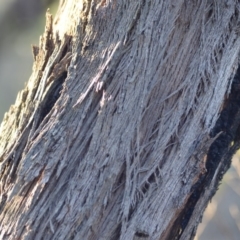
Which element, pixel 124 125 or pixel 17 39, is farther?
pixel 17 39

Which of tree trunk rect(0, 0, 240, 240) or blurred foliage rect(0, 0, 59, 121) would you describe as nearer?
tree trunk rect(0, 0, 240, 240)

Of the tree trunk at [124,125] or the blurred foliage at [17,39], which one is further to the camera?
the blurred foliage at [17,39]

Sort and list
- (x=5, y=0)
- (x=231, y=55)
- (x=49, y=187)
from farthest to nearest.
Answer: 1. (x=5, y=0)
2. (x=231, y=55)
3. (x=49, y=187)

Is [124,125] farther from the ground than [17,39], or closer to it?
closer to it

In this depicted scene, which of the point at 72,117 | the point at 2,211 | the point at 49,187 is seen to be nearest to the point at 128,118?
the point at 72,117

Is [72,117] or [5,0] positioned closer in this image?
[72,117]

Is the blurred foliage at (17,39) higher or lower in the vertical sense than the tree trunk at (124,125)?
higher

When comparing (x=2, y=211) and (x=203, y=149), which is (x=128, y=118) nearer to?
(x=203, y=149)

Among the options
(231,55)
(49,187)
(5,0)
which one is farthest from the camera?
(5,0)
